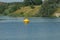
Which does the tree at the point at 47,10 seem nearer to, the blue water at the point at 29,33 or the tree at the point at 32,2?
the tree at the point at 32,2

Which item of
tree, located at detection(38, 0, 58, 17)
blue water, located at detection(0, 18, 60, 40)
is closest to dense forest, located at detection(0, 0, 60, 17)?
tree, located at detection(38, 0, 58, 17)

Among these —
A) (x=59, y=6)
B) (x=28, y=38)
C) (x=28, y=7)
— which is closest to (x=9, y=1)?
(x=28, y=7)

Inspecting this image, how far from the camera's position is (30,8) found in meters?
32.0

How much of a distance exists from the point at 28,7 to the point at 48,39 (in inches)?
813

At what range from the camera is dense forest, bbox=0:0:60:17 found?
98.3 ft

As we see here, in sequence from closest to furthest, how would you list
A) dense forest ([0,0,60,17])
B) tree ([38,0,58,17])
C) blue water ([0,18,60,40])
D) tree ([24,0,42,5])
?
blue water ([0,18,60,40]) < tree ([38,0,58,17]) < dense forest ([0,0,60,17]) < tree ([24,0,42,5])

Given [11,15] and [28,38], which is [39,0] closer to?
[11,15]

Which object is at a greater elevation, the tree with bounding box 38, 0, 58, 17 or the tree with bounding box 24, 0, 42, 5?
the tree with bounding box 38, 0, 58, 17

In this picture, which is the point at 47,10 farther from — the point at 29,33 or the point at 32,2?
the point at 29,33

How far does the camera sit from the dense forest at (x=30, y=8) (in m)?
30.0

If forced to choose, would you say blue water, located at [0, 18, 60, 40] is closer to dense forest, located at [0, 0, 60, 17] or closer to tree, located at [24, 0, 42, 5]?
dense forest, located at [0, 0, 60, 17]

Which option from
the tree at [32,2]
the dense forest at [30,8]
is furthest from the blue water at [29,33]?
the tree at [32,2]

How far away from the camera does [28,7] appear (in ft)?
108

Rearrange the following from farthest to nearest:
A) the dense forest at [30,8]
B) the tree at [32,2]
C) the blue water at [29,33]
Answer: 1. the tree at [32,2]
2. the dense forest at [30,8]
3. the blue water at [29,33]
